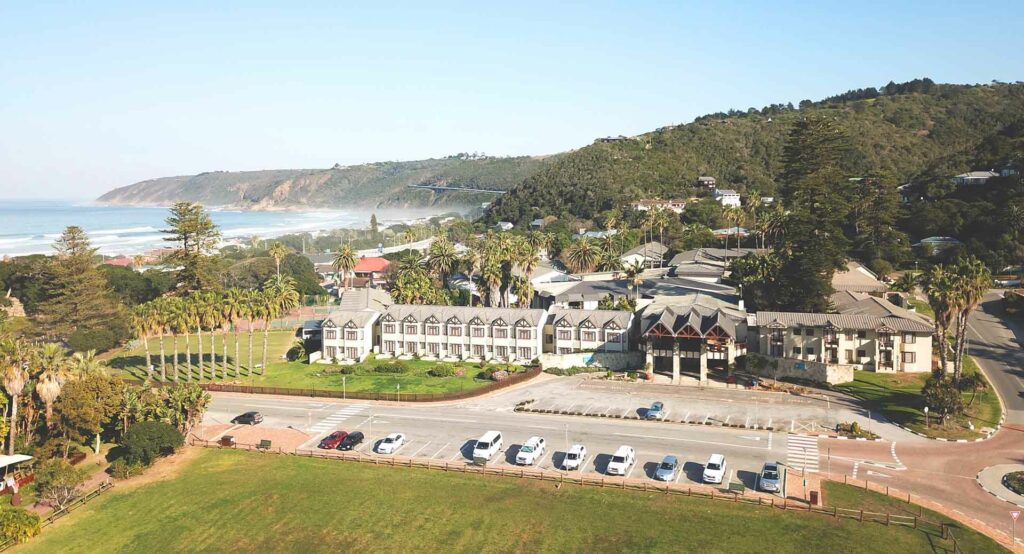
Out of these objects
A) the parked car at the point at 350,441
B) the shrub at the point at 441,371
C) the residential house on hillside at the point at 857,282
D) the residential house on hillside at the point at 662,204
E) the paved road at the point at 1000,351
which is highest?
the residential house on hillside at the point at 662,204

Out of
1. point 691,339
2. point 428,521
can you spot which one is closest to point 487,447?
point 428,521

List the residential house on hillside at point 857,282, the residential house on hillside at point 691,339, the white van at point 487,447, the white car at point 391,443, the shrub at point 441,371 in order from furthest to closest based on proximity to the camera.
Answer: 1. the residential house on hillside at point 857,282
2. the shrub at point 441,371
3. the residential house on hillside at point 691,339
4. the white car at point 391,443
5. the white van at point 487,447

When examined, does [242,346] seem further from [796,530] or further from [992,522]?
[992,522]

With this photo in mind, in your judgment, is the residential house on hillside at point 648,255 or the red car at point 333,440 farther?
the residential house on hillside at point 648,255

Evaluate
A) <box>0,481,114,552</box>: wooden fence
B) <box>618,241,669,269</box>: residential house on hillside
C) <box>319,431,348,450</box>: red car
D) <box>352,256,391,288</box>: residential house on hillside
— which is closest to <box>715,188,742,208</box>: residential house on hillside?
<box>618,241,669,269</box>: residential house on hillside

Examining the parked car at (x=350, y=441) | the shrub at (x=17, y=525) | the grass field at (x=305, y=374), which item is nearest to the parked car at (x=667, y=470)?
the parked car at (x=350, y=441)

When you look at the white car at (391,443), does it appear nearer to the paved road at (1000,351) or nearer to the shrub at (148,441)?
the shrub at (148,441)

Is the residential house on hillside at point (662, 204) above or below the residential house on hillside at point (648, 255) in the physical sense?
above
